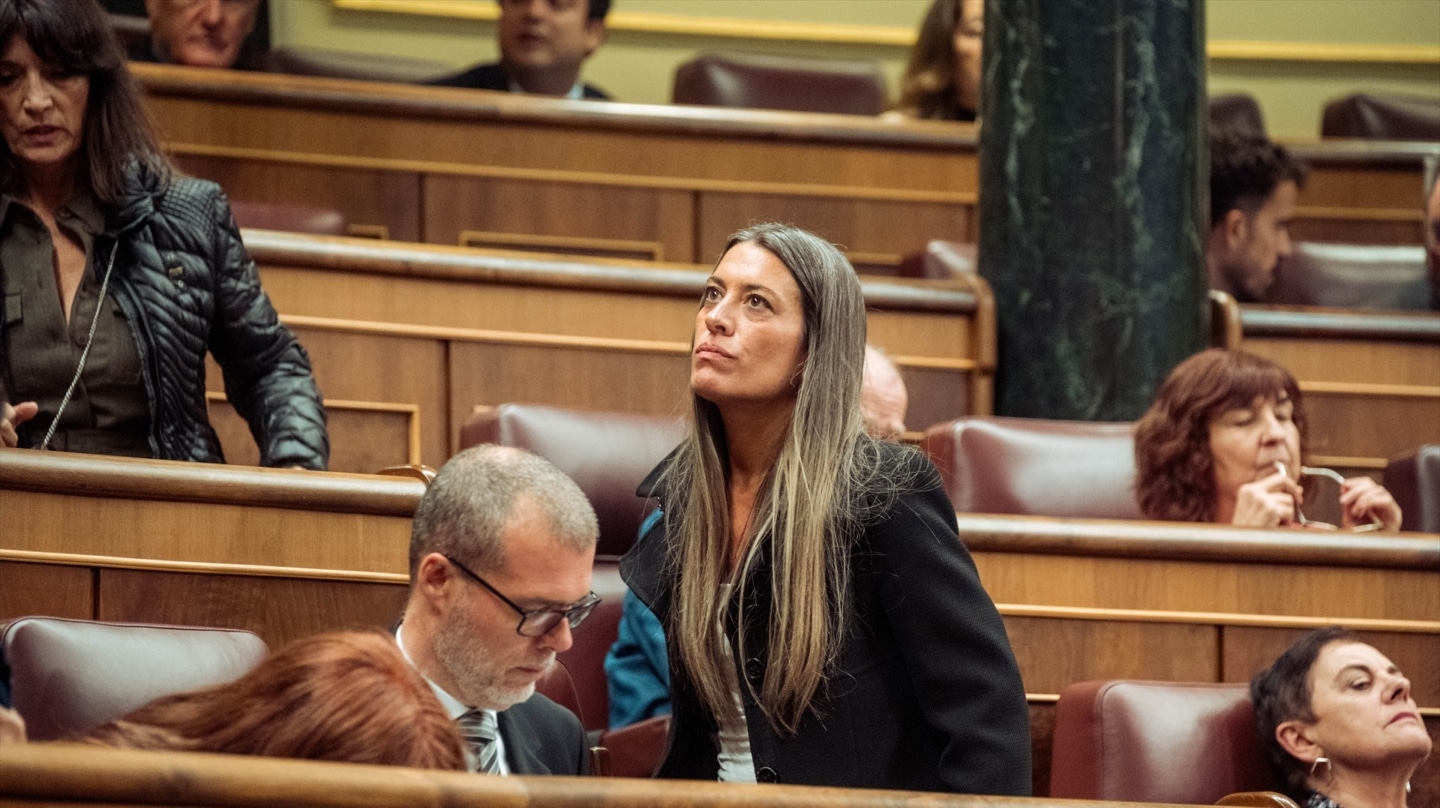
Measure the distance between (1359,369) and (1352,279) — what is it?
33 centimetres

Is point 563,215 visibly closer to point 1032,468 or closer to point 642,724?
point 1032,468

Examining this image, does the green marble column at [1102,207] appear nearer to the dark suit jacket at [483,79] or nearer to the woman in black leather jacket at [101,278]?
the dark suit jacket at [483,79]

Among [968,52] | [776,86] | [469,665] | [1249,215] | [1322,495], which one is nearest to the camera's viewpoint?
[469,665]

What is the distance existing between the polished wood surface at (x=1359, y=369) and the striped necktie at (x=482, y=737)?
1200 millimetres

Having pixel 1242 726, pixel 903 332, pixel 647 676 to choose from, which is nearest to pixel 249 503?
pixel 647 676

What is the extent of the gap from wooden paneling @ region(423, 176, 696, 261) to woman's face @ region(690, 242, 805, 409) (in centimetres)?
112

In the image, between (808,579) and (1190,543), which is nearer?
(808,579)

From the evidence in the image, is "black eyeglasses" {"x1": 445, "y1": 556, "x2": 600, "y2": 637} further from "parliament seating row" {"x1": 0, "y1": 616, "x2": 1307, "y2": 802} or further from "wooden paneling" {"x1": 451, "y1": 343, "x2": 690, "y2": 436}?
"wooden paneling" {"x1": 451, "y1": 343, "x2": 690, "y2": 436}

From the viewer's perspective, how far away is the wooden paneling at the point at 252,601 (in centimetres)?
116

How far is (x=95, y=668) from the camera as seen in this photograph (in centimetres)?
94

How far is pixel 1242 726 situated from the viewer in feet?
4.15

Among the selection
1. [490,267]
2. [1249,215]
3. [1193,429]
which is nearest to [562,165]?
[490,267]

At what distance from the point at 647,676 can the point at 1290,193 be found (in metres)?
1.17

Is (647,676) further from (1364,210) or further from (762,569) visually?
(1364,210)
